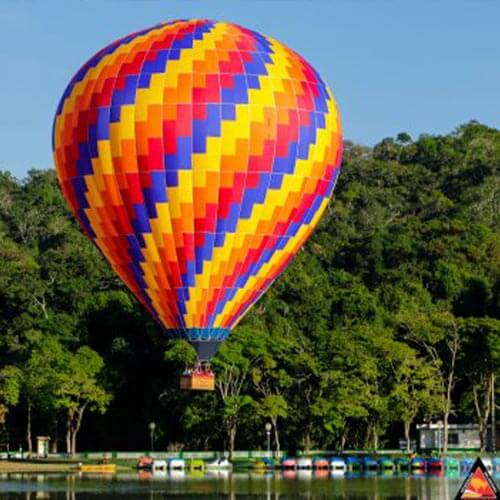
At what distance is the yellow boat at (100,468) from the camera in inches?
3455

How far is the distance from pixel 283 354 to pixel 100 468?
1329 cm

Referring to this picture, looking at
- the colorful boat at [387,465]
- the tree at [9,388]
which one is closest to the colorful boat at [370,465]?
the colorful boat at [387,465]

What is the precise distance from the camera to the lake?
64688mm

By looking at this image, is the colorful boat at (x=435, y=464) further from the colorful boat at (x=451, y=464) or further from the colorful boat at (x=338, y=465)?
the colorful boat at (x=338, y=465)

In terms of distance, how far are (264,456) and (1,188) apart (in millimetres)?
71724

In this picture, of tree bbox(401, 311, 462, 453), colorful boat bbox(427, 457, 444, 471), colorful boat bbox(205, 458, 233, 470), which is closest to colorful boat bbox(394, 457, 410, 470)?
colorful boat bbox(427, 457, 444, 471)

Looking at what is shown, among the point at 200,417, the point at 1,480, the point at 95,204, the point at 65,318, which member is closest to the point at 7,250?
the point at 65,318

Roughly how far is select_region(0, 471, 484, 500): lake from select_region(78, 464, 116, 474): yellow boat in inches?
97.6

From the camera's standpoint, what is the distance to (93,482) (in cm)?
7606

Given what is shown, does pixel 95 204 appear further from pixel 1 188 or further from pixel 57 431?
pixel 1 188

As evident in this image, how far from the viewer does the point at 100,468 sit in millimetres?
88500

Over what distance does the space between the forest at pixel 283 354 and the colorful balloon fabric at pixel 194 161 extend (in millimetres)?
34327

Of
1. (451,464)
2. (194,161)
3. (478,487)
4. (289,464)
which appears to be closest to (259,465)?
(289,464)

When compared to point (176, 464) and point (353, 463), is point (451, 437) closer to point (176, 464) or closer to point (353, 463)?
point (353, 463)
